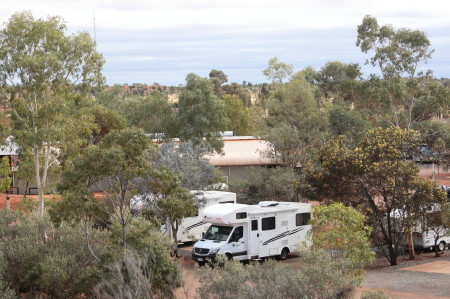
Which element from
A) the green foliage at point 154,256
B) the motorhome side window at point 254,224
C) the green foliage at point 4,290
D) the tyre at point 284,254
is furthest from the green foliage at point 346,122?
the green foliage at point 4,290

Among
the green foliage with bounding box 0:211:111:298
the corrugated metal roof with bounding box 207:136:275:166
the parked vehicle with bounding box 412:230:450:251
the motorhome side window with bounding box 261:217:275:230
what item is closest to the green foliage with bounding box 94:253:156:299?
the green foliage with bounding box 0:211:111:298

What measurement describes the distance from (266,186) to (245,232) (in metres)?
10.3

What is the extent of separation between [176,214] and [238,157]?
30.6m

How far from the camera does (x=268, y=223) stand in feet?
91.4

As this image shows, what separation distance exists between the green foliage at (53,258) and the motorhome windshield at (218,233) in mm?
7105

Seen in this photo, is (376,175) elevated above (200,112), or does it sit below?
below

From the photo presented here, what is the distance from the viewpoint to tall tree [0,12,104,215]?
98.0 feet

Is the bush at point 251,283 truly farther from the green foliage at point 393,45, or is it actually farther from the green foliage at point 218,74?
the green foliage at point 218,74

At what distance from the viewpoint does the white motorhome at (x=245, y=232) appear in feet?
88.4

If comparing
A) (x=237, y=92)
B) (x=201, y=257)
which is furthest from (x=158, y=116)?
(x=237, y=92)

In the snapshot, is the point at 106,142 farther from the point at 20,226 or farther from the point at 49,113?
the point at 49,113

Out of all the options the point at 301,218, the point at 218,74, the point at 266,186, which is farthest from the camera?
the point at 218,74

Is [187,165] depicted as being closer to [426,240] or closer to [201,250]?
[201,250]

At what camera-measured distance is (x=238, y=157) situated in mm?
49781
